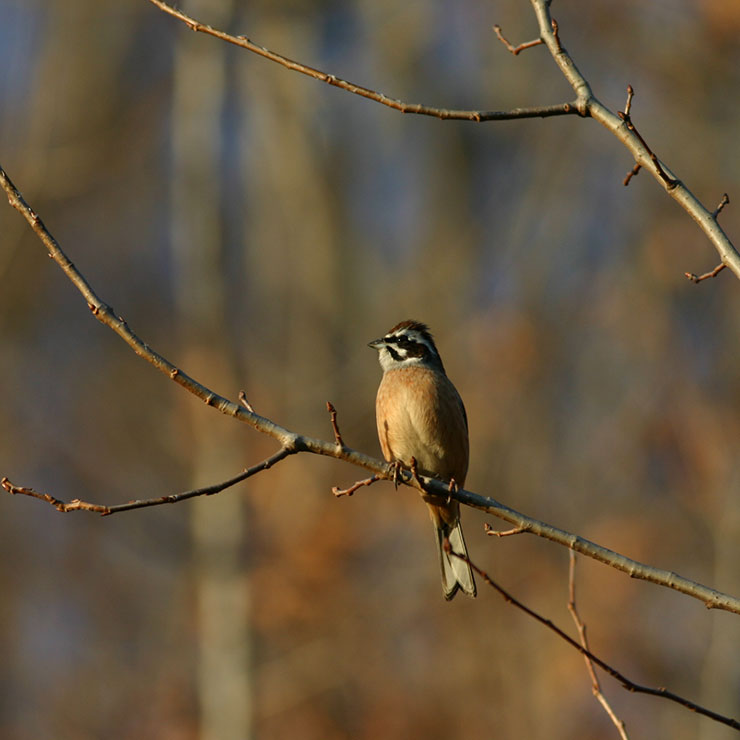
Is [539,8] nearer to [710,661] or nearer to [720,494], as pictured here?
[710,661]

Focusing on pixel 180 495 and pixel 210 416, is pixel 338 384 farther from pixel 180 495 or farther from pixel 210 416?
pixel 180 495

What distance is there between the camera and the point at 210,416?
11.2 metres

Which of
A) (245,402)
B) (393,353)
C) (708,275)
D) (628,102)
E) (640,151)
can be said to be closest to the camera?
(640,151)

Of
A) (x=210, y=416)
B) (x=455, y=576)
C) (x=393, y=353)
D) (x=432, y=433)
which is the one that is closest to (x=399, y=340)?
(x=393, y=353)

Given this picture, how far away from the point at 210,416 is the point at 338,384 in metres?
2.52

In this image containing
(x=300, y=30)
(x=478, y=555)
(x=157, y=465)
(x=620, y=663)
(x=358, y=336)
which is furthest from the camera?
(x=300, y=30)

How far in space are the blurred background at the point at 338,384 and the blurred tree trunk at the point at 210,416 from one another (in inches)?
1.4

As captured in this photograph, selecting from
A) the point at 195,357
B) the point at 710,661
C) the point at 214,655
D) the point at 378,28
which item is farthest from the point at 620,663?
the point at 378,28

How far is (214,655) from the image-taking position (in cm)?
1050

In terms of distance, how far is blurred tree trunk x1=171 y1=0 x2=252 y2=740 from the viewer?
10.4 metres

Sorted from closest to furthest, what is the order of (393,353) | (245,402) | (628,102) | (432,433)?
(628,102)
(245,402)
(432,433)
(393,353)

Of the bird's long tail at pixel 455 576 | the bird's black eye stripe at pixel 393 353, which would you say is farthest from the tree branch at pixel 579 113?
the bird's black eye stripe at pixel 393 353

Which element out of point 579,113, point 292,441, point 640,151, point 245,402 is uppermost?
point 579,113

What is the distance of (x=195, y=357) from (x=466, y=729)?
5.49m
